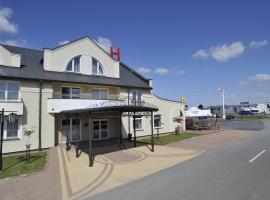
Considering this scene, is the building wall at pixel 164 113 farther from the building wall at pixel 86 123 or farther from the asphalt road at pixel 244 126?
the asphalt road at pixel 244 126

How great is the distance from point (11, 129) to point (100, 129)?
834 cm

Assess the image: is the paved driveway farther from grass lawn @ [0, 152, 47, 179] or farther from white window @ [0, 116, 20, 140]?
white window @ [0, 116, 20, 140]

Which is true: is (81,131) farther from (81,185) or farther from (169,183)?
(169,183)

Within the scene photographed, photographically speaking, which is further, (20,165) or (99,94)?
(99,94)

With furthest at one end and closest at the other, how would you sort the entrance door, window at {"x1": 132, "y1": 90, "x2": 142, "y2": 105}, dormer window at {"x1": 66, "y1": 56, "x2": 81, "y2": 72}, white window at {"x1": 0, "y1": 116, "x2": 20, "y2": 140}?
window at {"x1": 132, "y1": 90, "x2": 142, "y2": 105}, dormer window at {"x1": 66, "y1": 56, "x2": 81, "y2": 72}, the entrance door, white window at {"x1": 0, "y1": 116, "x2": 20, "y2": 140}

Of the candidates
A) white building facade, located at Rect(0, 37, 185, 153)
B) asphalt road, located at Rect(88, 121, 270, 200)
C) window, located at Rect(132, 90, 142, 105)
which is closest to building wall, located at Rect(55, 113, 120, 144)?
white building facade, located at Rect(0, 37, 185, 153)

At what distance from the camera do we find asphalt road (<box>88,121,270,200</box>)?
26.4ft

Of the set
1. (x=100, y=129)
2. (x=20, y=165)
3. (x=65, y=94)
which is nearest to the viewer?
(x=20, y=165)

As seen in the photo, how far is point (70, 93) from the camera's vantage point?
21328mm

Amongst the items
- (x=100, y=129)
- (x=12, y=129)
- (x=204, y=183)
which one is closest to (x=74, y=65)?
(x=100, y=129)

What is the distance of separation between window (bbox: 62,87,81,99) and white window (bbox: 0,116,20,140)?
462 cm

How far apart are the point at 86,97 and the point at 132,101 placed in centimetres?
567

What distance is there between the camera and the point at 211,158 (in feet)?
48.7

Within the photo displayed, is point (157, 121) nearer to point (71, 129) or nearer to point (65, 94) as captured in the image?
point (71, 129)
